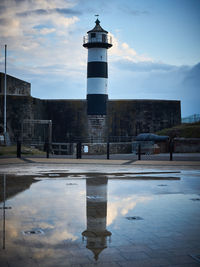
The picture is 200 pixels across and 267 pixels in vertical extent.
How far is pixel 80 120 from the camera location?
141ft

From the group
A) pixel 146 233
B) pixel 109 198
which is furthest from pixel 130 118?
pixel 146 233

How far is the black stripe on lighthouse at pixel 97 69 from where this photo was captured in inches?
1469

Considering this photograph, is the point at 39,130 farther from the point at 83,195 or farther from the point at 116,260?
the point at 116,260

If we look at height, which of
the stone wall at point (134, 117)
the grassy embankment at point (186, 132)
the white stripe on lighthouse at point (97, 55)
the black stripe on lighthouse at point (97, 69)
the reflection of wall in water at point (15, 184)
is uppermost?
the white stripe on lighthouse at point (97, 55)

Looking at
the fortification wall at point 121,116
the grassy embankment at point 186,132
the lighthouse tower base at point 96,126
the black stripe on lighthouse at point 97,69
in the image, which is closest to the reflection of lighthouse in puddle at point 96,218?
the grassy embankment at point 186,132

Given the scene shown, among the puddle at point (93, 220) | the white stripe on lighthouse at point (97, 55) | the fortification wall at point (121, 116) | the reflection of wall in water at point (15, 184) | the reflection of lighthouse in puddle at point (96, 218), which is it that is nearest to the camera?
the puddle at point (93, 220)

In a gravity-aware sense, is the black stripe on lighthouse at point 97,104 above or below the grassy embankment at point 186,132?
above

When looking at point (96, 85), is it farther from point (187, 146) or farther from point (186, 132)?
point (187, 146)

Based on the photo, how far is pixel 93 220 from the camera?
6.84 metres

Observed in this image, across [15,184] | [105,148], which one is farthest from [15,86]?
[15,184]

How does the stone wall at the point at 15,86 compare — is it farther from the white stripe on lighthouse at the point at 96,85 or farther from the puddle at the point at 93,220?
the puddle at the point at 93,220

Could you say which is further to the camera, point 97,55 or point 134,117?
point 134,117

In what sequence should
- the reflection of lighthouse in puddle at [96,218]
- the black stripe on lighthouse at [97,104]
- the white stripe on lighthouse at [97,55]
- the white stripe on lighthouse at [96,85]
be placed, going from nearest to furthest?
the reflection of lighthouse in puddle at [96,218] → the white stripe on lighthouse at [96,85] → the white stripe on lighthouse at [97,55] → the black stripe on lighthouse at [97,104]

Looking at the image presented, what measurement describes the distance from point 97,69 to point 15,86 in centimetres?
886
